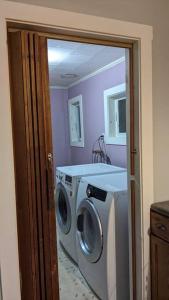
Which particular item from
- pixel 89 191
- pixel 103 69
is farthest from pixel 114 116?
pixel 89 191

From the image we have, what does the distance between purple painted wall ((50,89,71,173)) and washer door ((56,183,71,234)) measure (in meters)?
1.75

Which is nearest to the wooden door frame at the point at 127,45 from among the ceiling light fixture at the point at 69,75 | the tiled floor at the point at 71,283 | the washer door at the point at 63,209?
the tiled floor at the point at 71,283

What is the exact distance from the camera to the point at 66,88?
4516 mm

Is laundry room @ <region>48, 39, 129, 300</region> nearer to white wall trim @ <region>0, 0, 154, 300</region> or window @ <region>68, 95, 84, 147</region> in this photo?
window @ <region>68, 95, 84, 147</region>

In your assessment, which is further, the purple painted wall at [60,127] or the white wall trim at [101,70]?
the purple painted wall at [60,127]

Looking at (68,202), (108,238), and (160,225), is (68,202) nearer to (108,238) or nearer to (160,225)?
(108,238)

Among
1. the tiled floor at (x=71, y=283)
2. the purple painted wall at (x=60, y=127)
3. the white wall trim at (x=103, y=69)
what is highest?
the white wall trim at (x=103, y=69)

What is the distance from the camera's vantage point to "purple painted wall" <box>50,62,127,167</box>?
116 inches

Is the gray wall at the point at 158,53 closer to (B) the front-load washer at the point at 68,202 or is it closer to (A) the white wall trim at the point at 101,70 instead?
(B) the front-load washer at the point at 68,202

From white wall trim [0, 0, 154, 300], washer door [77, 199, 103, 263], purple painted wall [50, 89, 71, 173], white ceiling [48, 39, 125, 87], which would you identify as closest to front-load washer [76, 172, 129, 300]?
washer door [77, 199, 103, 263]

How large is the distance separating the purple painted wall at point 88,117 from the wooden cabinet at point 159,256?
1.33m

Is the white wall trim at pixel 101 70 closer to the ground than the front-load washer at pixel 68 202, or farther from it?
farther from it

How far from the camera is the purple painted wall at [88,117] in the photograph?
9.71 feet

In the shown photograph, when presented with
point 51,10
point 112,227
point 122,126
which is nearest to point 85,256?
point 112,227
